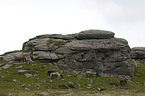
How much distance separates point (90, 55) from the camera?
42.8 metres

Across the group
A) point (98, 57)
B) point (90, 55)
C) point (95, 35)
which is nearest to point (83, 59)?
point (90, 55)

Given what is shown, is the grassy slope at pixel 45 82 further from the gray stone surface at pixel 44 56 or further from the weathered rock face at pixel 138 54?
the weathered rock face at pixel 138 54

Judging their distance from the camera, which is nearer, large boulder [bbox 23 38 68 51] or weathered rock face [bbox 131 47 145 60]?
large boulder [bbox 23 38 68 51]

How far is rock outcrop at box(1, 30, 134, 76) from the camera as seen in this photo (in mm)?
42531

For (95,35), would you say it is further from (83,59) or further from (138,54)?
(138,54)

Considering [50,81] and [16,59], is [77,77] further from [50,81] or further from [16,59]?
[16,59]

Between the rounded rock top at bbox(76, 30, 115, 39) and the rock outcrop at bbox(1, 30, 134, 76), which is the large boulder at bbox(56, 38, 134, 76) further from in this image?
the rounded rock top at bbox(76, 30, 115, 39)

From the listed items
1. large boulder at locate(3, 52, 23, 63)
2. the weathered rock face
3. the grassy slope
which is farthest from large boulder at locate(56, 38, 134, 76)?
the weathered rock face

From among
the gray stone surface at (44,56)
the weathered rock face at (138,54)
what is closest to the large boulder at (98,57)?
the gray stone surface at (44,56)

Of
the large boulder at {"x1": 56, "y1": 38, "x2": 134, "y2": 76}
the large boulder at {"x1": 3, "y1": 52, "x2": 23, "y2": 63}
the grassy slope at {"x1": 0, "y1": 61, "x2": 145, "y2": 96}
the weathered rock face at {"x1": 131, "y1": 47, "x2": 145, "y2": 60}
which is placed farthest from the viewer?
the weathered rock face at {"x1": 131, "y1": 47, "x2": 145, "y2": 60}

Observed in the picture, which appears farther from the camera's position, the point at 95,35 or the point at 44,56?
the point at 95,35

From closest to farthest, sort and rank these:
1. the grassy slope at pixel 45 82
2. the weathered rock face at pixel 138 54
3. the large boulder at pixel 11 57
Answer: the grassy slope at pixel 45 82, the large boulder at pixel 11 57, the weathered rock face at pixel 138 54

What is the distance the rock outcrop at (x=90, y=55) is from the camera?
42531mm

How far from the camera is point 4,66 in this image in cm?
3697
